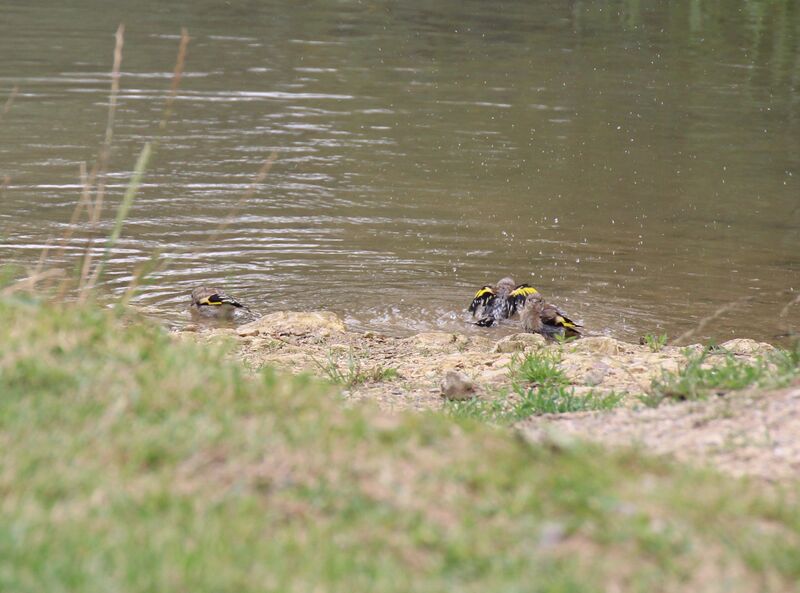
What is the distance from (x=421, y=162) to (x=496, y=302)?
5.72 meters

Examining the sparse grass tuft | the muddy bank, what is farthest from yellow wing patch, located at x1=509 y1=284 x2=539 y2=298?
the sparse grass tuft

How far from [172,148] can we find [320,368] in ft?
29.3

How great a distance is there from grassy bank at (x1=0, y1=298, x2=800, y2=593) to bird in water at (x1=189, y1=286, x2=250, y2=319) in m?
5.76

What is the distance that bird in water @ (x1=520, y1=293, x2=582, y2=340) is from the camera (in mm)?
10703

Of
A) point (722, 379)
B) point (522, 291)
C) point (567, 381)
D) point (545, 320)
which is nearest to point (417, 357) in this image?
point (567, 381)

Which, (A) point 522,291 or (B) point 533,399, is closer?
(B) point 533,399

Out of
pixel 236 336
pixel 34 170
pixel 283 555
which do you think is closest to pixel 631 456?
pixel 283 555

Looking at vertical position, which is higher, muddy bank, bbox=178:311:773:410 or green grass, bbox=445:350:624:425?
green grass, bbox=445:350:624:425

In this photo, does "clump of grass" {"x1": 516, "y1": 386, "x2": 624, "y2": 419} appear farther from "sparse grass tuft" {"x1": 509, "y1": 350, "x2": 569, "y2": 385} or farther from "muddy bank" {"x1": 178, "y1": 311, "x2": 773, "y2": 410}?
"sparse grass tuft" {"x1": 509, "y1": 350, "x2": 569, "y2": 385}

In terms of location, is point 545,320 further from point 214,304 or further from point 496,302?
point 214,304

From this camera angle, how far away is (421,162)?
1658 centimetres

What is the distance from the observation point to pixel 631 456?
4855mm

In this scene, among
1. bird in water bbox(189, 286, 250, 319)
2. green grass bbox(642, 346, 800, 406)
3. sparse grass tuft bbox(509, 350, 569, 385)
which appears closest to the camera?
green grass bbox(642, 346, 800, 406)

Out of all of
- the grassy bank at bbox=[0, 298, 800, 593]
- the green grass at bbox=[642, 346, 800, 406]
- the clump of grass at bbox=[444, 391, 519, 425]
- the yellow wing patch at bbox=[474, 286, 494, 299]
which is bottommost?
the yellow wing patch at bbox=[474, 286, 494, 299]
